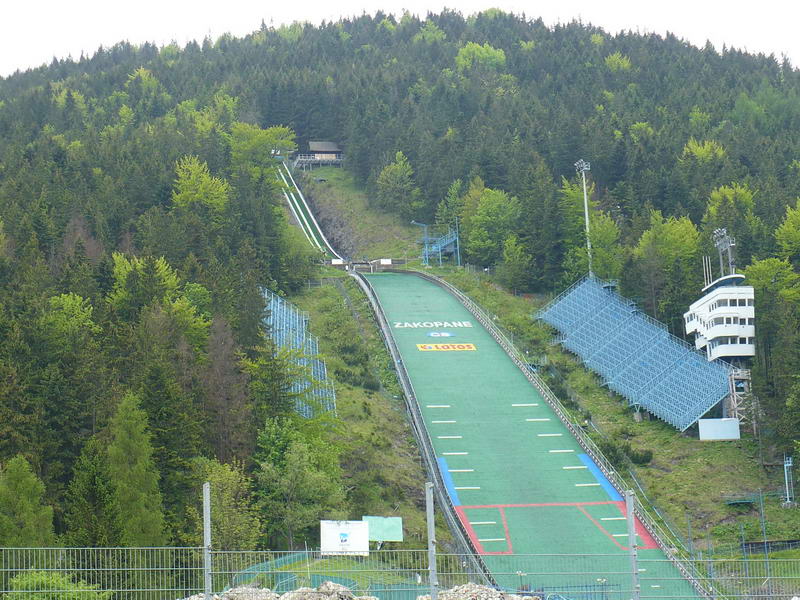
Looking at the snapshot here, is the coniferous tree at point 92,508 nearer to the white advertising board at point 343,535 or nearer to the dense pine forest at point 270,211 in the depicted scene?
the dense pine forest at point 270,211

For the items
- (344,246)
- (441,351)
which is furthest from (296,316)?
(344,246)

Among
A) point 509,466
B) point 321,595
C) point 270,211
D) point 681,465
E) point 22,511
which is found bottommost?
point 321,595

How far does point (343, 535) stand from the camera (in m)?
42.3

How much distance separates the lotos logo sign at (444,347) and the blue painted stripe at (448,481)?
16.8 meters

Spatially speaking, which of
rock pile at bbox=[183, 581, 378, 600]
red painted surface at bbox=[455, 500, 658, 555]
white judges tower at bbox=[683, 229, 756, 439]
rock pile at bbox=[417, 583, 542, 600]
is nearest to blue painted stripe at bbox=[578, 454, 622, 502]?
red painted surface at bbox=[455, 500, 658, 555]

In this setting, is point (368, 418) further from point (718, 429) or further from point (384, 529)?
point (384, 529)

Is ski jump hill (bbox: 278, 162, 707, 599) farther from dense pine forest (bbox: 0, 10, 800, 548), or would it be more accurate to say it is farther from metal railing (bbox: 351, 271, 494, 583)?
dense pine forest (bbox: 0, 10, 800, 548)

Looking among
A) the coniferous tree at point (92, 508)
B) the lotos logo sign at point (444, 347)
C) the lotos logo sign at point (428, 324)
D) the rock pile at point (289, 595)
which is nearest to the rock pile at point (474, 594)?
the rock pile at point (289, 595)

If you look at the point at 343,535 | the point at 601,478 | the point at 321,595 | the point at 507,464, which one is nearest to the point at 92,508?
the point at 343,535

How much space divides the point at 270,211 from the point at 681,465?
41556 millimetres

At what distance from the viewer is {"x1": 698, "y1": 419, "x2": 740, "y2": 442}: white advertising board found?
6172cm

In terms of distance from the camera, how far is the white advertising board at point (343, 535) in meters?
41.5

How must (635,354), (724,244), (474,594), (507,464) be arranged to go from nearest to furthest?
(474,594)
(507,464)
(724,244)
(635,354)

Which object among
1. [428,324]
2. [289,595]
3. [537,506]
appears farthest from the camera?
[428,324]
